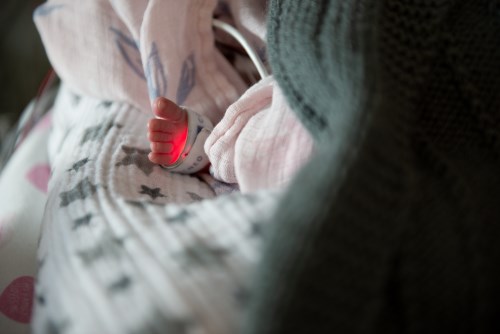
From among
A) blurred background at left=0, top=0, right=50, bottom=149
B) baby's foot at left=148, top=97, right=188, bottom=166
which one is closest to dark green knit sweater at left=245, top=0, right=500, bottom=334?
baby's foot at left=148, top=97, right=188, bottom=166

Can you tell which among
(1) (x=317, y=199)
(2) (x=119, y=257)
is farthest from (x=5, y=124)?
(1) (x=317, y=199)

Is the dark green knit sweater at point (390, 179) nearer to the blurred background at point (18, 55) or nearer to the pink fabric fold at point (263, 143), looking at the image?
the pink fabric fold at point (263, 143)

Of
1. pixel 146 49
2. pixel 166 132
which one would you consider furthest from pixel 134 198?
pixel 146 49

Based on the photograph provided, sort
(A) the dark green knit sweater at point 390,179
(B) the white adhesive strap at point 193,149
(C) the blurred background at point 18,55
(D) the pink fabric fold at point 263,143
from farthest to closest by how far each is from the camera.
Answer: (C) the blurred background at point 18,55 < (B) the white adhesive strap at point 193,149 < (D) the pink fabric fold at point 263,143 < (A) the dark green knit sweater at point 390,179

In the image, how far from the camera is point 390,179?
14.5 inches

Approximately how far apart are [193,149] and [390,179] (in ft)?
1.02

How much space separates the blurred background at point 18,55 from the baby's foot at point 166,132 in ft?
2.65

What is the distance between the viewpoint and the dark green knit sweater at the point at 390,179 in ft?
1.12

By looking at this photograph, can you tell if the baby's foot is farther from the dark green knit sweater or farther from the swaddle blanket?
the dark green knit sweater

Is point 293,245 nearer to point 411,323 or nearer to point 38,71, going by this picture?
point 411,323

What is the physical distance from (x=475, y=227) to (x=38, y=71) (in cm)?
120

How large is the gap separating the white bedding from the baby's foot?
5 cm

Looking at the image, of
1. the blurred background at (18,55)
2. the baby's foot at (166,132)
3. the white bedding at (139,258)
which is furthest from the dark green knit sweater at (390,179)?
the blurred background at (18,55)

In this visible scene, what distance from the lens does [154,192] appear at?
565mm
